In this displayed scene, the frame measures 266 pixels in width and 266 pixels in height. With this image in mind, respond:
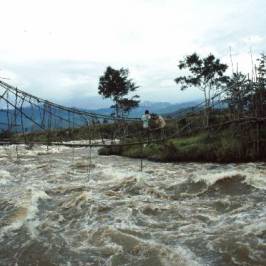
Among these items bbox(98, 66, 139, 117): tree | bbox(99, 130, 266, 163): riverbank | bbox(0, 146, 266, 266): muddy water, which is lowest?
bbox(0, 146, 266, 266): muddy water

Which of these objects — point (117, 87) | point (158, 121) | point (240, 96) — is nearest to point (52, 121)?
point (158, 121)

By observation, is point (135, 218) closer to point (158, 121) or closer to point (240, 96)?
point (158, 121)

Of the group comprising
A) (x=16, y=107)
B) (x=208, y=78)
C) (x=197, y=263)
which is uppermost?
(x=208, y=78)

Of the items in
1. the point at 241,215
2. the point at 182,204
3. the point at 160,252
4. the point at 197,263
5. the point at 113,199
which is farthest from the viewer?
the point at 113,199

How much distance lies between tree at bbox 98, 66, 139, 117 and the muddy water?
77.7 ft

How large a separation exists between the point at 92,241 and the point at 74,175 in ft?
31.9

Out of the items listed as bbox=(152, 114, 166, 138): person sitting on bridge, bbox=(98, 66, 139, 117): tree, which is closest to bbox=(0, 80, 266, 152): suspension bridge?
bbox=(152, 114, 166, 138): person sitting on bridge

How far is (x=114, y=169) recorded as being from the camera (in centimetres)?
2111

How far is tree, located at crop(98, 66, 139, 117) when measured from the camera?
1697 inches

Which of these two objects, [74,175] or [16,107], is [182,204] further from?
[74,175]

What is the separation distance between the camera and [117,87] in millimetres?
43469

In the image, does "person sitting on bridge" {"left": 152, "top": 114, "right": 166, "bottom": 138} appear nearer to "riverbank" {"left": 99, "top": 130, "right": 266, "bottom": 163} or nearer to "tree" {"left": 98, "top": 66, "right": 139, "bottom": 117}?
"riverbank" {"left": 99, "top": 130, "right": 266, "bottom": 163}

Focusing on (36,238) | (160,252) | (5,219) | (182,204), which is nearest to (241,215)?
(182,204)

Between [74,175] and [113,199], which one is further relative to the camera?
[74,175]
